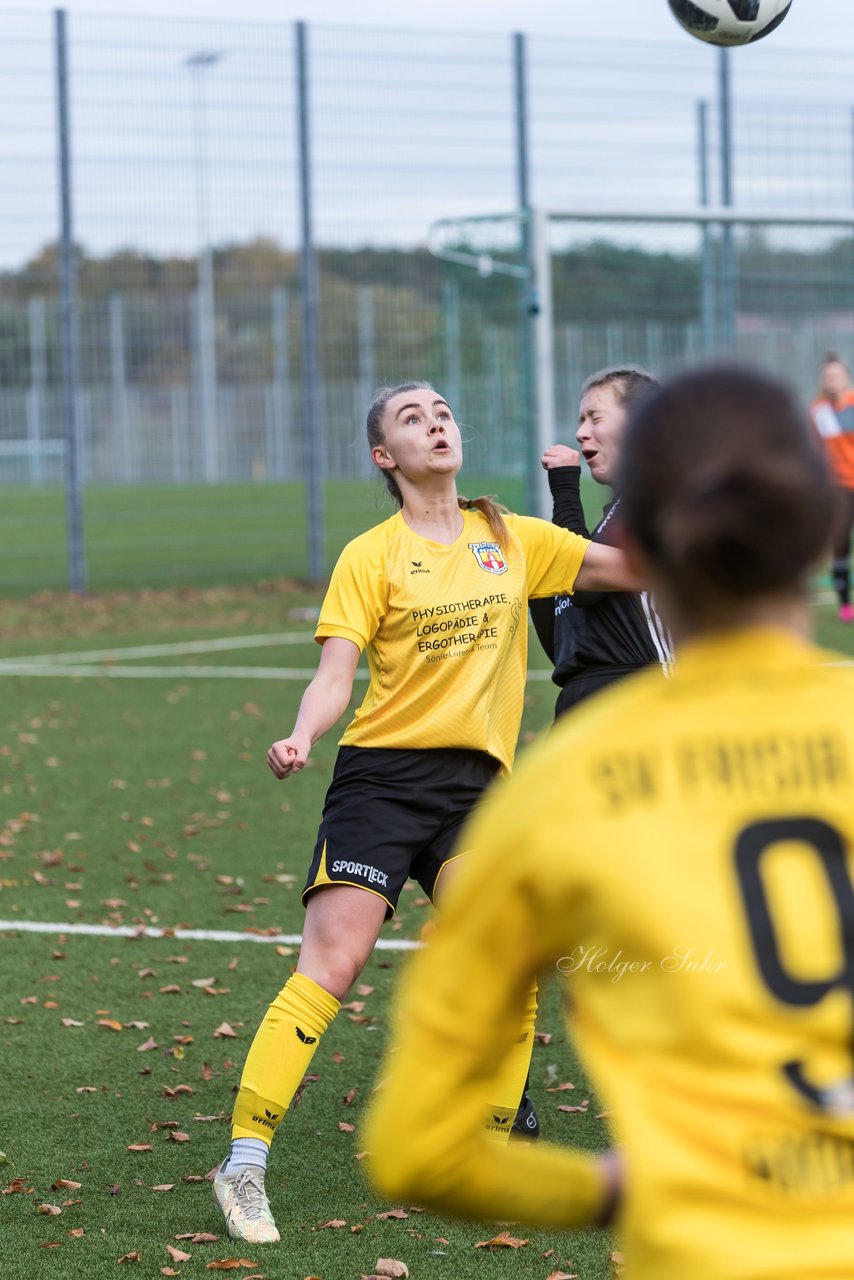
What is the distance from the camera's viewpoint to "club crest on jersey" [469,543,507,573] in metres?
3.99

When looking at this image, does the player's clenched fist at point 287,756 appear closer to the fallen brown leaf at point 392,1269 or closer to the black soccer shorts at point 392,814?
the black soccer shorts at point 392,814

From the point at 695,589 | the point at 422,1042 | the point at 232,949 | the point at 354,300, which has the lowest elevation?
the point at 232,949

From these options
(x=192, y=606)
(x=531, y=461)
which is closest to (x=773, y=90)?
(x=531, y=461)

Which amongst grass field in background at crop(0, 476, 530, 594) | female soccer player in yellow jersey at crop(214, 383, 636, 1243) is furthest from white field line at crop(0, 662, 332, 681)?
female soccer player in yellow jersey at crop(214, 383, 636, 1243)

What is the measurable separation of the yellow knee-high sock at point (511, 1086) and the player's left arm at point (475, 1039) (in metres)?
2.33

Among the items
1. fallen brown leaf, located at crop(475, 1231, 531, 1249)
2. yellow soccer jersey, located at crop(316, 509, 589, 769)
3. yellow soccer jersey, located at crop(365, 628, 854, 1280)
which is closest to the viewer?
yellow soccer jersey, located at crop(365, 628, 854, 1280)

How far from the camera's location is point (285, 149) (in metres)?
17.5

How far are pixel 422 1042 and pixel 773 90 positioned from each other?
19.4 metres

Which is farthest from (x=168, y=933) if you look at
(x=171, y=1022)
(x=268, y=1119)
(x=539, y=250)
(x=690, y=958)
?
(x=539, y=250)

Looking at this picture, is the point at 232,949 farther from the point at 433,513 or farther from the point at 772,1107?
the point at 772,1107

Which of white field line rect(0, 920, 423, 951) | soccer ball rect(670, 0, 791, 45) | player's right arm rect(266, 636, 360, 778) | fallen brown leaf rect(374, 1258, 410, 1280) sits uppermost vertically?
soccer ball rect(670, 0, 791, 45)

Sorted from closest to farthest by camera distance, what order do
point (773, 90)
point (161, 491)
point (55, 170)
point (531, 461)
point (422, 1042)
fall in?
1. point (422, 1042)
2. point (531, 461)
3. point (55, 170)
4. point (773, 90)
5. point (161, 491)

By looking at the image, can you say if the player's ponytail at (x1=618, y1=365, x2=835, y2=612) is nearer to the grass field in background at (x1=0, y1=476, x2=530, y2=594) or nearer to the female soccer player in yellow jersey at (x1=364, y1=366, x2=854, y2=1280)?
the female soccer player in yellow jersey at (x1=364, y1=366, x2=854, y2=1280)

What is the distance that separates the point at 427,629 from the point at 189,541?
52.1 feet
